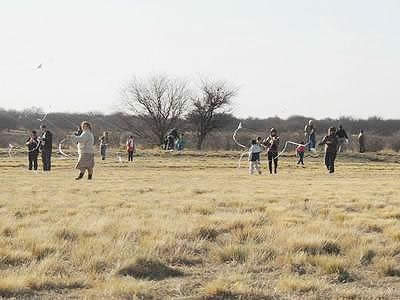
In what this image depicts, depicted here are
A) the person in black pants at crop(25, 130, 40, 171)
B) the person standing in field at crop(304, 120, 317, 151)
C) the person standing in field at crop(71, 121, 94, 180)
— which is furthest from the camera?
the person standing in field at crop(304, 120, 317, 151)

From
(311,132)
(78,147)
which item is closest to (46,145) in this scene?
(78,147)

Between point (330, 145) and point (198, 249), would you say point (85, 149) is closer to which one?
point (330, 145)

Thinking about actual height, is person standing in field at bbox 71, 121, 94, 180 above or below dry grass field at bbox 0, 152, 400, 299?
above

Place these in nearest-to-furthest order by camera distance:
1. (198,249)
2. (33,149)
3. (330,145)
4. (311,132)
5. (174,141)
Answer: (198,249) < (330,145) < (33,149) < (311,132) < (174,141)

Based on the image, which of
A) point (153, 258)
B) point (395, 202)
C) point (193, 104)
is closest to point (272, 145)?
point (395, 202)

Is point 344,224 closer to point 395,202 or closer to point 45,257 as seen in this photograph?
point 395,202

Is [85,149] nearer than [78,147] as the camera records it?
Yes

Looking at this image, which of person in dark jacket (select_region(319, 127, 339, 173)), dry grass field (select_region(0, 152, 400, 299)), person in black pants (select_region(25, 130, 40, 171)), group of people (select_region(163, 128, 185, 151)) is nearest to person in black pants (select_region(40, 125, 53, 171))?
person in black pants (select_region(25, 130, 40, 171))

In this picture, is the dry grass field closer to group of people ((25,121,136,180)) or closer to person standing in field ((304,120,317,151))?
group of people ((25,121,136,180))

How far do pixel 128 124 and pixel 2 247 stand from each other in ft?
229

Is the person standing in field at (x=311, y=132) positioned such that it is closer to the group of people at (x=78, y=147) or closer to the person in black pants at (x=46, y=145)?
the group of people at (x=78, y=147)

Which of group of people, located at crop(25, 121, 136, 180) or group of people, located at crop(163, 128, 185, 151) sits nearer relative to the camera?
group of people, located at crop(25, 121, 136, 180)

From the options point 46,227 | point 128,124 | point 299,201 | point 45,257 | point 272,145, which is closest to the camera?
point 45,257

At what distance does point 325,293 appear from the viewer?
6293 millimetres
